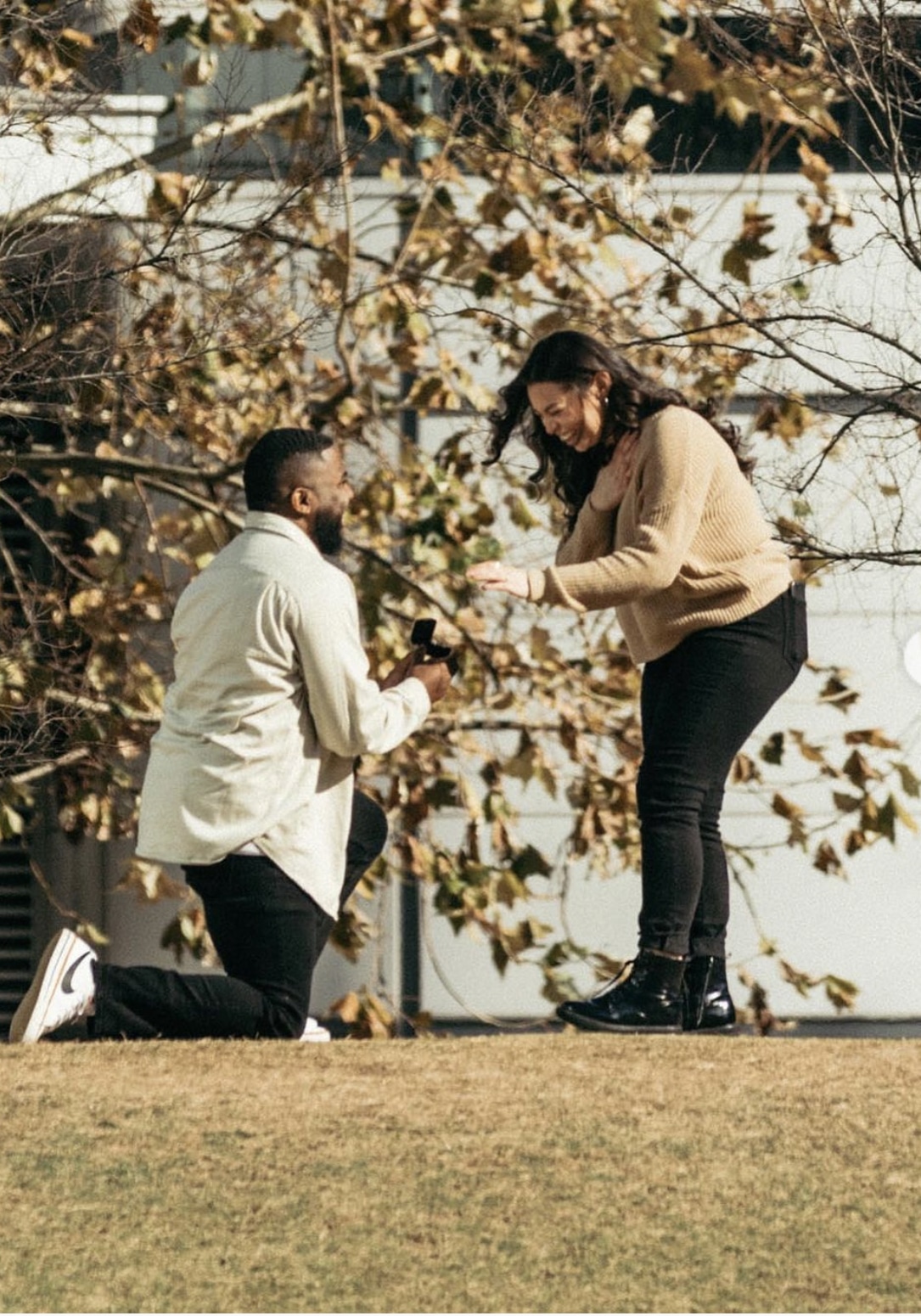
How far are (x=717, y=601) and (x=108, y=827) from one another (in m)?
3.43

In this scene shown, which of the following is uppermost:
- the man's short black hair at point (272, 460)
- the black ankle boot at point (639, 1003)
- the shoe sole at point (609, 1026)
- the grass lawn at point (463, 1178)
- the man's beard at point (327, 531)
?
the man's short black hair at point (272, 460)

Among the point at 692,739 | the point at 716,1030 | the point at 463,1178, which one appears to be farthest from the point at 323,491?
the point at 463,1178

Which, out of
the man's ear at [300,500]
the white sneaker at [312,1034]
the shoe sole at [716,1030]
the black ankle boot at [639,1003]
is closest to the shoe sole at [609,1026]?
the black ankle boot at [639,1003]

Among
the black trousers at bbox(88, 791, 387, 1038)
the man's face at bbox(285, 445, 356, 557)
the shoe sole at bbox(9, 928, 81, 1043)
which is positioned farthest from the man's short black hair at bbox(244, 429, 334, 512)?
the shoe sole at bbox(9, 928, 81, 1043)

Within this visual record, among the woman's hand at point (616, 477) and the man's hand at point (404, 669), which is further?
the man's hand at point (404, 669)

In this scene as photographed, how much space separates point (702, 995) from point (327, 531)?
4.79ft

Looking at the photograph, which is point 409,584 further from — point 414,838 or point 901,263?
point 901,263

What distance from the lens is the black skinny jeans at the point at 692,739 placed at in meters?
4.92

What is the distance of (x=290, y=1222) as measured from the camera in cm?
371

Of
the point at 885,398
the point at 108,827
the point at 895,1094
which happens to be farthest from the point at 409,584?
the point at 895,1094

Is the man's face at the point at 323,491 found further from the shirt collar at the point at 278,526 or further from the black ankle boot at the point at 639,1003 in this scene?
the black ankle boot at the point at 639,1003

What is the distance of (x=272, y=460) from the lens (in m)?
5.30

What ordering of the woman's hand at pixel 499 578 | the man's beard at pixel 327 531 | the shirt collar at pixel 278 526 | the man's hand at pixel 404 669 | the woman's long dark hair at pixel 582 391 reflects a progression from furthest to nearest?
the man's hand at pixel 404 669 → the man's beard at pixel 327 531 → the shirt collar at pixel 278 526 → the woman's long dark hair at pixel 582 391 → the woman's hand at pixel 499 578

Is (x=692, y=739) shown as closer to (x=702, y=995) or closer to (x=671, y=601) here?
(x=671, y=601)
